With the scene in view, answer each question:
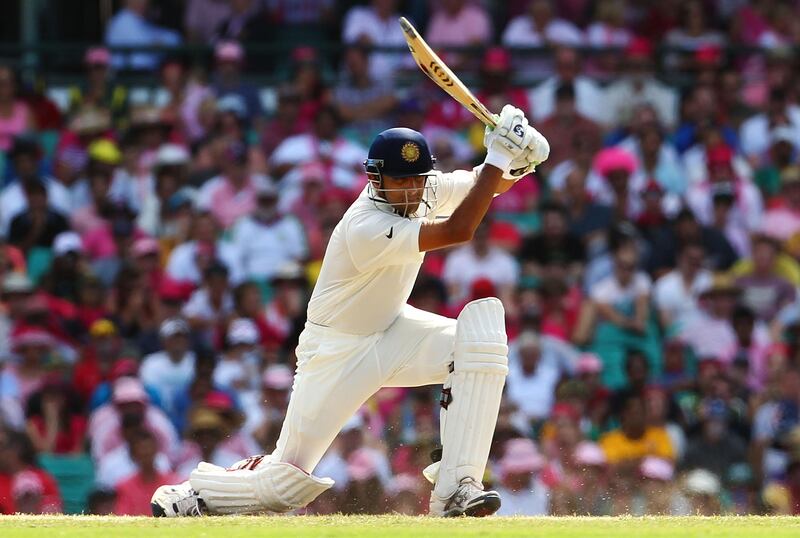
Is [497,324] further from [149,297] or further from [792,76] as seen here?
[792,76]

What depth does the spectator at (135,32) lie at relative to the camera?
15.1 metres

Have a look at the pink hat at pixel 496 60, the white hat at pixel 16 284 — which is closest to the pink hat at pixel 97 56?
the white hat at pixel 16 284

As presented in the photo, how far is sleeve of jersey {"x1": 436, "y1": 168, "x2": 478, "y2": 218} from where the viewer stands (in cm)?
792

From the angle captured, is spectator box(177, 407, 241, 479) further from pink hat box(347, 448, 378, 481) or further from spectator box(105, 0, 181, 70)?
spectator box(105, 0, 181, 70)

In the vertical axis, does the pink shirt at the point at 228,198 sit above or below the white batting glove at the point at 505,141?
below

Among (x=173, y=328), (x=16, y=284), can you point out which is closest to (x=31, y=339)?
(x=16, y=284)

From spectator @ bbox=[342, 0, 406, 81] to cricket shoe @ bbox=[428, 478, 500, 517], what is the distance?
7.79 m

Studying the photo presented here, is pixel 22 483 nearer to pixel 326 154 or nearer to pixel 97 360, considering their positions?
pixel 97 360

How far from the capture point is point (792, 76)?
14.6m

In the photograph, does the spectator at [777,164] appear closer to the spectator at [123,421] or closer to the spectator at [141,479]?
the spectator at [123,421]

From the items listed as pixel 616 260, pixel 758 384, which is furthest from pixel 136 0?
pixel 758 384

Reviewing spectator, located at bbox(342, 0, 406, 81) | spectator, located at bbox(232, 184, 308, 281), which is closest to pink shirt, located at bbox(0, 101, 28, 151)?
spectator, located at bbox(232, 184, 308, 281)

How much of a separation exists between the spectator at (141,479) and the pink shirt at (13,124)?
14.4 ft

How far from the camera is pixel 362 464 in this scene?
1037 centimetres
